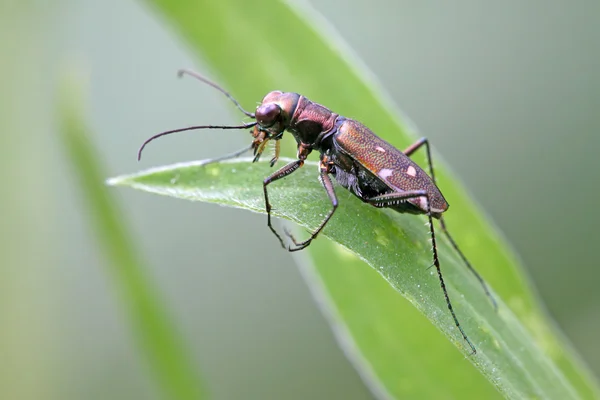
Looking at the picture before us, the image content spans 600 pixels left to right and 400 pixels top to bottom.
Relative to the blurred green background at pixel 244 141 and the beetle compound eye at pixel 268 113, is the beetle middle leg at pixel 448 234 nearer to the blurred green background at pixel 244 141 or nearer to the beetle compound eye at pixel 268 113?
the beetle compound eye at pixel 268 113

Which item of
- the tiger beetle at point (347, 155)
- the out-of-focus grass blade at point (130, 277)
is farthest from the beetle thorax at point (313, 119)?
the out-of-focus grass blade at point (130, 277)

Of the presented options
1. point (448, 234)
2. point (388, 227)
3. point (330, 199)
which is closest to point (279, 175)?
point (330, 199)

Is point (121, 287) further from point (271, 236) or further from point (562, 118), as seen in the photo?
point (562, 118)

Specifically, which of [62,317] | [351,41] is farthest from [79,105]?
[351,41]

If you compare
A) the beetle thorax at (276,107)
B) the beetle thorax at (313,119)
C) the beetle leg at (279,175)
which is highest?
the beetle thorax at (276,107)

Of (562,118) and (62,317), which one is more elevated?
(62,317)

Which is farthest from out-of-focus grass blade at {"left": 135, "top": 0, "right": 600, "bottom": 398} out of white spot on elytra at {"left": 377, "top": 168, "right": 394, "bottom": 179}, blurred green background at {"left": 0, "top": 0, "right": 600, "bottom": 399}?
blurred green background at {"left": 0, "top": 0, "right": 600, "bottom": 399}
